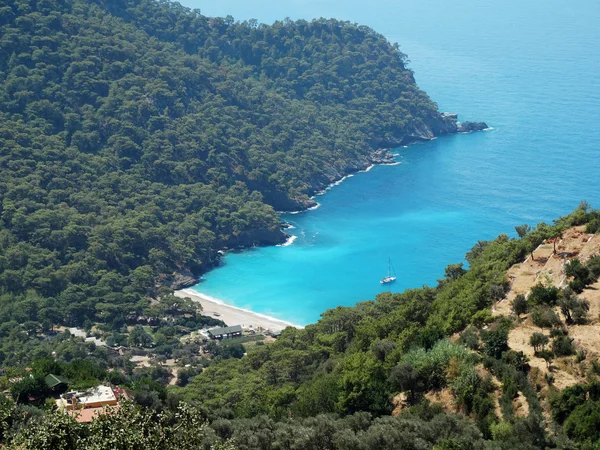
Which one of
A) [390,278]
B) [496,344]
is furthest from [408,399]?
[390,278]

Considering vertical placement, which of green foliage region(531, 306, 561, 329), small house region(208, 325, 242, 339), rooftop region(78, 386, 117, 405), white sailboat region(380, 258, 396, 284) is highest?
green foliage region(531, 306, 561, 329)

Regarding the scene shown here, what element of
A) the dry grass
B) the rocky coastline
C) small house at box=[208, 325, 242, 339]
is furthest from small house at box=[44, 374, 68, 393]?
the rocky coastline

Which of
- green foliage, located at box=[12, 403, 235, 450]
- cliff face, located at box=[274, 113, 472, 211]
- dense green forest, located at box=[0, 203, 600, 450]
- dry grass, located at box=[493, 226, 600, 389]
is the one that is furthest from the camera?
cliff face, located at box=[274, 113, 472, 211]

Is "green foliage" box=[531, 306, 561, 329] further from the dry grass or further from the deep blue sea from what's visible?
the deep blue sea

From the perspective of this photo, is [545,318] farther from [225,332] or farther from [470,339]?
[225,332]

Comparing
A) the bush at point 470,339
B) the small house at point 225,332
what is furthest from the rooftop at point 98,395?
the small house at point 225,332

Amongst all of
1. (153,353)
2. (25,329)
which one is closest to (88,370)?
(153,353)

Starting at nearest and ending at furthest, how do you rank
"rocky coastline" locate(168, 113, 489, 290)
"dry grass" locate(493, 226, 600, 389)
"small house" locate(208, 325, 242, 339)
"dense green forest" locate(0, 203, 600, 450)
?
"dense green forest" locate(0, 203, 600, 450) → "dry grass" locate(493, 226, 600, 389) → "small house" locate(208, 325, 242, 339) → "rocky coastline" locate(168, 113, 489, 290)

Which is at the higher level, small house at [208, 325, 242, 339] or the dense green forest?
the dense green forest
